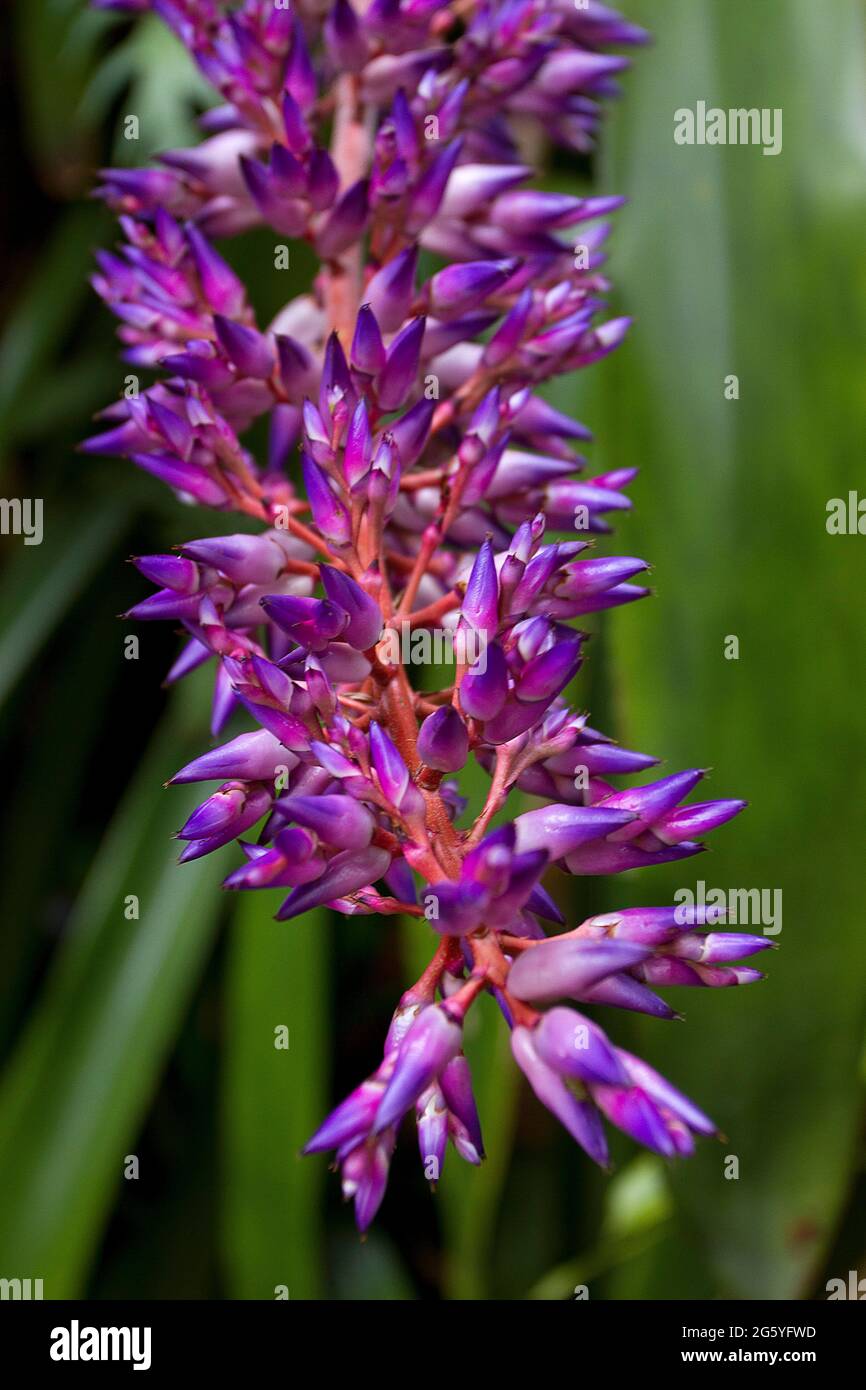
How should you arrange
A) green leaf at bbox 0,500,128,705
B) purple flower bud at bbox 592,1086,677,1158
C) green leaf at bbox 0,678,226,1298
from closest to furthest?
purple flower bud at bbox 592,1086,677,1158 < green leaf at bbox 0,678,226,1298 < green leaf at bbox 0,500,128,705

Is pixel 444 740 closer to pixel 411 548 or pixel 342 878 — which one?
pixel 342 878

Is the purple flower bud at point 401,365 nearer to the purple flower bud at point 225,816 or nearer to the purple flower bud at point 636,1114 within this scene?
the purple flower bud at point 225,816

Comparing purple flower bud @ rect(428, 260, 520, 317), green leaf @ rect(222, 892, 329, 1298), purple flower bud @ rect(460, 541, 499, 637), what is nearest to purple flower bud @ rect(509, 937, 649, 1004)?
purple flower bud @ rect(460, 541, 499, 637)

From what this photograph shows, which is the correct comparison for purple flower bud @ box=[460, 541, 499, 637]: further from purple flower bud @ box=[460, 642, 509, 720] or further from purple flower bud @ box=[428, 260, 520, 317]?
purple flower bud @ box=[428, 260, 520, 317]

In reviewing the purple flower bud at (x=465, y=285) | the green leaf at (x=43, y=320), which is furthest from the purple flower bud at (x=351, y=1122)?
the green leaf at (x=43, y=320)

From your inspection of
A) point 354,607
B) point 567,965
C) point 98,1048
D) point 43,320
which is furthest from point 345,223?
point 43,320
